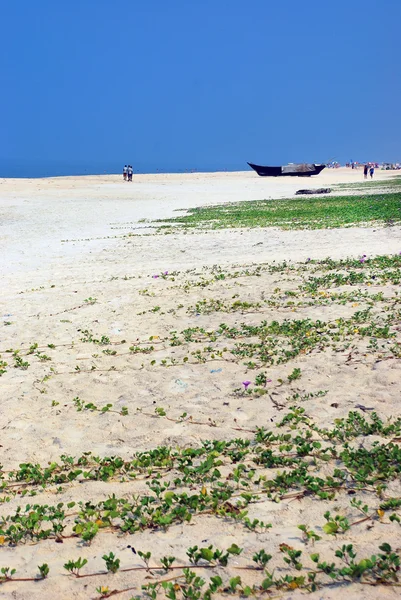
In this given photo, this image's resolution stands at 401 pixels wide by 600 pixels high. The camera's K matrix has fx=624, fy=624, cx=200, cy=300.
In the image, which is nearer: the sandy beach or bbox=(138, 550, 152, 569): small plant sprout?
bbox=(138, 550, 152, 569): small plant sprout

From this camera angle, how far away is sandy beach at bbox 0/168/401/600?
14.9 feet

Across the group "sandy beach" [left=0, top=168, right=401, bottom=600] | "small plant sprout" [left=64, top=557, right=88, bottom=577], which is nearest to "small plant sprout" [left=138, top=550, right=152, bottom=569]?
"sandy beach" [left=0, top=168, right=401, bottom=600]

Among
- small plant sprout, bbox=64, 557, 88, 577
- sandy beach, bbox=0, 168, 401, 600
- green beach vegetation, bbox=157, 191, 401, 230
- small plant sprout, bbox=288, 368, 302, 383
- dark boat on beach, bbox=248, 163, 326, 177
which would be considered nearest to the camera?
small plant sprout, bbox=64, 557, 88, 577

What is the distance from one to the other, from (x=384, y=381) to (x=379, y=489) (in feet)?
7.93

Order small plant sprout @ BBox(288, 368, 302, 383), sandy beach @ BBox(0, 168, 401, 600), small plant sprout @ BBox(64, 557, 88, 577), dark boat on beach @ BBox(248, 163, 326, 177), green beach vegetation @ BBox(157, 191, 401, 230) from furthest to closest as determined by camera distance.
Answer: dark boat on beach @ BBox(248, 163, 326, 177) → green beach vegetation @ BBox(157, 191, 401, 230) → small plant sprout @ BBox(288, 368, 302, 383) → sandy beach @ BBox(0, 168, 401, 600) → small plant sprout @ BBox(64, 557, 88, 577)

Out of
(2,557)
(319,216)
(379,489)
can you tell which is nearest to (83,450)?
(2,557)

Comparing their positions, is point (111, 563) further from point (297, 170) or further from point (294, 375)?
point (297, 170)

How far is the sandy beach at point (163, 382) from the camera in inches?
179

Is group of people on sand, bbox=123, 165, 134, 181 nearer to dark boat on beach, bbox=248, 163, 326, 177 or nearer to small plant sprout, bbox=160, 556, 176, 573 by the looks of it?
dark boat on beach, bbox=248, 163, 326, 177

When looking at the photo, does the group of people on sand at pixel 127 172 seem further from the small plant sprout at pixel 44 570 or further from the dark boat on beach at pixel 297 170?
the small plant sprout at pixel 44 570

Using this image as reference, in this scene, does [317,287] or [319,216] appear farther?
[319,216]

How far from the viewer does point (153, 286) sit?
13461 millimetres

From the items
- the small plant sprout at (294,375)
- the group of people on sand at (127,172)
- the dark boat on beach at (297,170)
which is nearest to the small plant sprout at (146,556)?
the small plant sprout at (294,375)

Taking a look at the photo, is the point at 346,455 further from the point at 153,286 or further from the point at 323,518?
the point at 153,286
